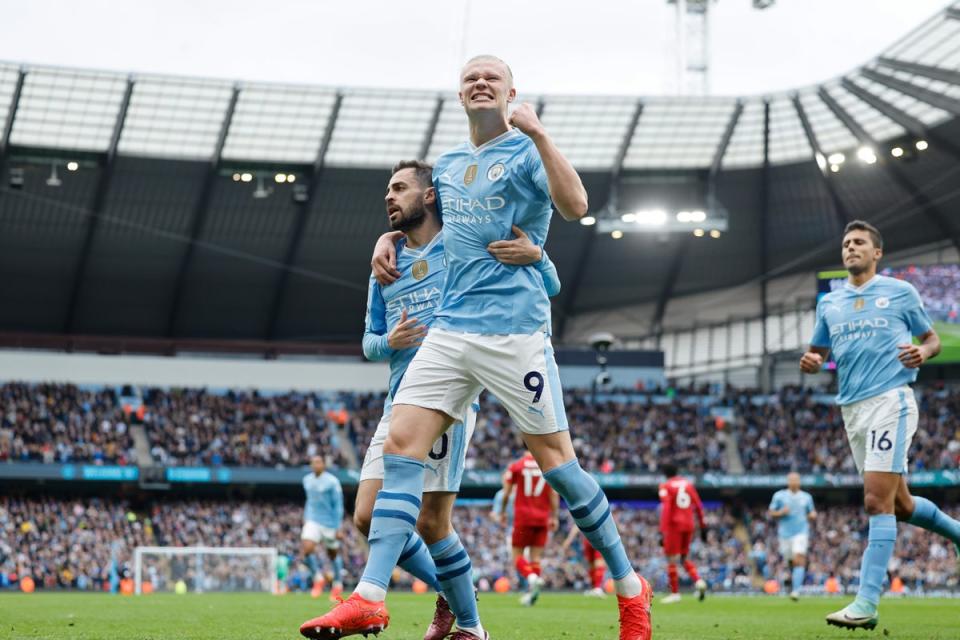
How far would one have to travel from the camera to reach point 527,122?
5.44 m

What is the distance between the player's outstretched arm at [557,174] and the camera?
5.48 m

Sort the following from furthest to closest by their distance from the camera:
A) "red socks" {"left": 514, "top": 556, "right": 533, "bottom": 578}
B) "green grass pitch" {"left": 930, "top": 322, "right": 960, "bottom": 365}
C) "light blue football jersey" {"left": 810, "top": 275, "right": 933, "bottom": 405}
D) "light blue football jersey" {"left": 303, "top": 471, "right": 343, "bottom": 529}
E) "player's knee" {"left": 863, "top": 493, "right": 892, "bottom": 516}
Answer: "green grass pitch" {"left": 930, "top": 322, "right": 960, "bottom": 365} → "light blue football jersey" {"left": 303, "top": 471, "right": 343, "bottom": 529} → "red socks" {"left": 514, "top": 556, "right": 533, "bottom": 578} → "light blue football jersey" {"left": 810, "top": 275, "right": 933, "bottom": 405} → "player's knee" {"left": 863, "top": 493, "right": 892, "bottom": 516}

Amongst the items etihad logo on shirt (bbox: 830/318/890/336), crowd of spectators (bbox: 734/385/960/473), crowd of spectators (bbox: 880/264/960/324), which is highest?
crowd of spectators (bbox: 880/264/960/324)

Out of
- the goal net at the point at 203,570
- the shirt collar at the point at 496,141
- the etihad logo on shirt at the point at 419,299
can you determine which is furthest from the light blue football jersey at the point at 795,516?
the shirt collar at the point at 496,141

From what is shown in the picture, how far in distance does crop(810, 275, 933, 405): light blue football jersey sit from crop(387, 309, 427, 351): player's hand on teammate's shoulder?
3836 millimetres

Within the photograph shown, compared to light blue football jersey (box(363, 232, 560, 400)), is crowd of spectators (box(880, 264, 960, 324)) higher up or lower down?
higher up

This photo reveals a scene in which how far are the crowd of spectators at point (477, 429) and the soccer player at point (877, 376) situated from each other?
110 ft

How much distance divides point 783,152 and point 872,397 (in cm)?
3653

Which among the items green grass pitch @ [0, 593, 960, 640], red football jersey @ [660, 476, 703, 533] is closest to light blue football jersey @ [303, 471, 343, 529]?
red football jersey @ [660, 476, 703, 533]

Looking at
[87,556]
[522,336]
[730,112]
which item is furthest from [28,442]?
[522,336]

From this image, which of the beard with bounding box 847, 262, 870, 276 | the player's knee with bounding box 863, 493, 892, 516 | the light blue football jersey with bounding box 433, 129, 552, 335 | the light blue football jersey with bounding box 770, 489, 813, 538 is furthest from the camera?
the light blue football jersey with bounding box 770, 489, 813, 538

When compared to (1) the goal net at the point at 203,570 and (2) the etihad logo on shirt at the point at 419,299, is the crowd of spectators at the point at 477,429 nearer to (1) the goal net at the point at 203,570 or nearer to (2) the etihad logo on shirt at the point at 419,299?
(1) the goal net at the point at 203,570

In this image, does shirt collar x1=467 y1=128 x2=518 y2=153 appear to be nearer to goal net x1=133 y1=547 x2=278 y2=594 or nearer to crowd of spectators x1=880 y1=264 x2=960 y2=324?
goal net x1=133 y1=547 x2=278 y2=594

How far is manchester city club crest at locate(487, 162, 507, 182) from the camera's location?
590 centimetres
